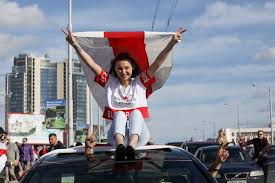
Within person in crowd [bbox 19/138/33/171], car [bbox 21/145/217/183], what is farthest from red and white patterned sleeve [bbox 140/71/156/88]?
person in crowd [bbox 19/138/33/171]

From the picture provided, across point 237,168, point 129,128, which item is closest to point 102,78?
point 129,128

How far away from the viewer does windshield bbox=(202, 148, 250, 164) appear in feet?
48.5

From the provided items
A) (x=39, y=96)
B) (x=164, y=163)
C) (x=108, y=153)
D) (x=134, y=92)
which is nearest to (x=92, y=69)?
(x=134, y=92)

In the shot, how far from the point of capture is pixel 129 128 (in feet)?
17.4

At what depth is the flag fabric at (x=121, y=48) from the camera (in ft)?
22.1

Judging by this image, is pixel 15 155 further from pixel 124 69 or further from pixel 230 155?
pixel 124 69

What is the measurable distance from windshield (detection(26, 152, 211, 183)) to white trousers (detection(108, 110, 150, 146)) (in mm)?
1278

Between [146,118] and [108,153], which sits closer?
[108,153]

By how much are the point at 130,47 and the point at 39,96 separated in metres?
70.7

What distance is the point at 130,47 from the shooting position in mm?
7090

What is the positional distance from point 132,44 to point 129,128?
1913 mm

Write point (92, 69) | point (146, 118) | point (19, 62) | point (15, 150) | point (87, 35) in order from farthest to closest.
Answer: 1. point (19, 62)
2. point (15, 150)
3. point (87, 35)
4. point (92, 69)
5. point (146, 118)

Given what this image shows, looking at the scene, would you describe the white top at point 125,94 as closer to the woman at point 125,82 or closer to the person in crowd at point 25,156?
the woman at point 125,82

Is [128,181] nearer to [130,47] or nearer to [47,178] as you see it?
[47,178]
